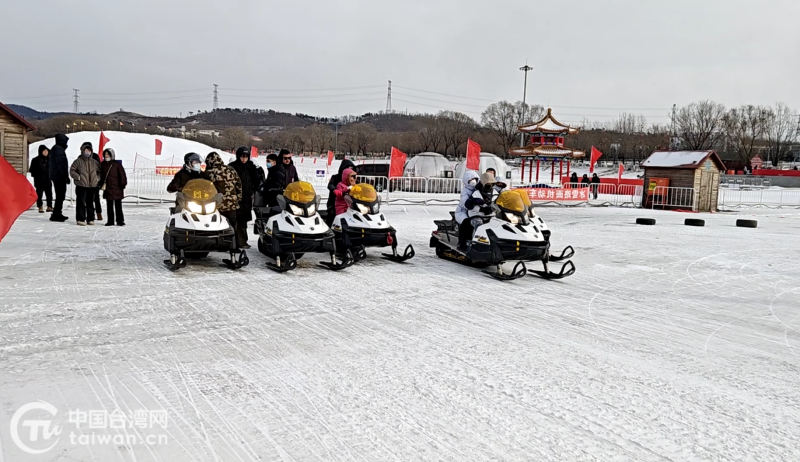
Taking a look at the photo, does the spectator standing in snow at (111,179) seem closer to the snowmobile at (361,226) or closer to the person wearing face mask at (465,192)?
the snowmobile at (361,226)

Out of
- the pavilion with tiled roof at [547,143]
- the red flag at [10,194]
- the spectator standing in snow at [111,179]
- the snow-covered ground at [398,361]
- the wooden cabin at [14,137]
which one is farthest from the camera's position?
the pavilion with tiled roof at [547,143]

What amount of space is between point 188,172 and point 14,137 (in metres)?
16.8

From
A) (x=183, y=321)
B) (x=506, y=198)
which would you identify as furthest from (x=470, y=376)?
(x=506, y=198)

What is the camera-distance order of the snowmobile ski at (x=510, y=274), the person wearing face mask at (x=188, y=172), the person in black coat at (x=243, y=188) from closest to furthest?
the snowmobile ski at (x=510, y=274) < the person wearing face mask at (x=188, y=172) < the person in black coat at (x=243, y=188)

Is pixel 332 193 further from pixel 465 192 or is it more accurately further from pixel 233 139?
pixel 233 139

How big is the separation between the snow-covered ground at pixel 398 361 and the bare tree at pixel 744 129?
8178cm

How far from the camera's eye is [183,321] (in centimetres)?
509

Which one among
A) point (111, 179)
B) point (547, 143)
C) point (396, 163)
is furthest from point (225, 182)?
point (547, 143)

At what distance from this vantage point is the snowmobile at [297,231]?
7.51m

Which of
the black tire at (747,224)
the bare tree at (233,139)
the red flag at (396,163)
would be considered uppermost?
the bare tree at (233,139)

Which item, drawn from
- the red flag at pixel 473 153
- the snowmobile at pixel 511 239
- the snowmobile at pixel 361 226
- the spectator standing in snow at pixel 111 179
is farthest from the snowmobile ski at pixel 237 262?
the red flag at pixel 473 153

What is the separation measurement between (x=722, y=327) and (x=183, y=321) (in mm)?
5341

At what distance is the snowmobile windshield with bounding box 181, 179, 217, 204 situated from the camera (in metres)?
7.24

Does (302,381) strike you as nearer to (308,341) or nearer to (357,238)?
(308,341)
